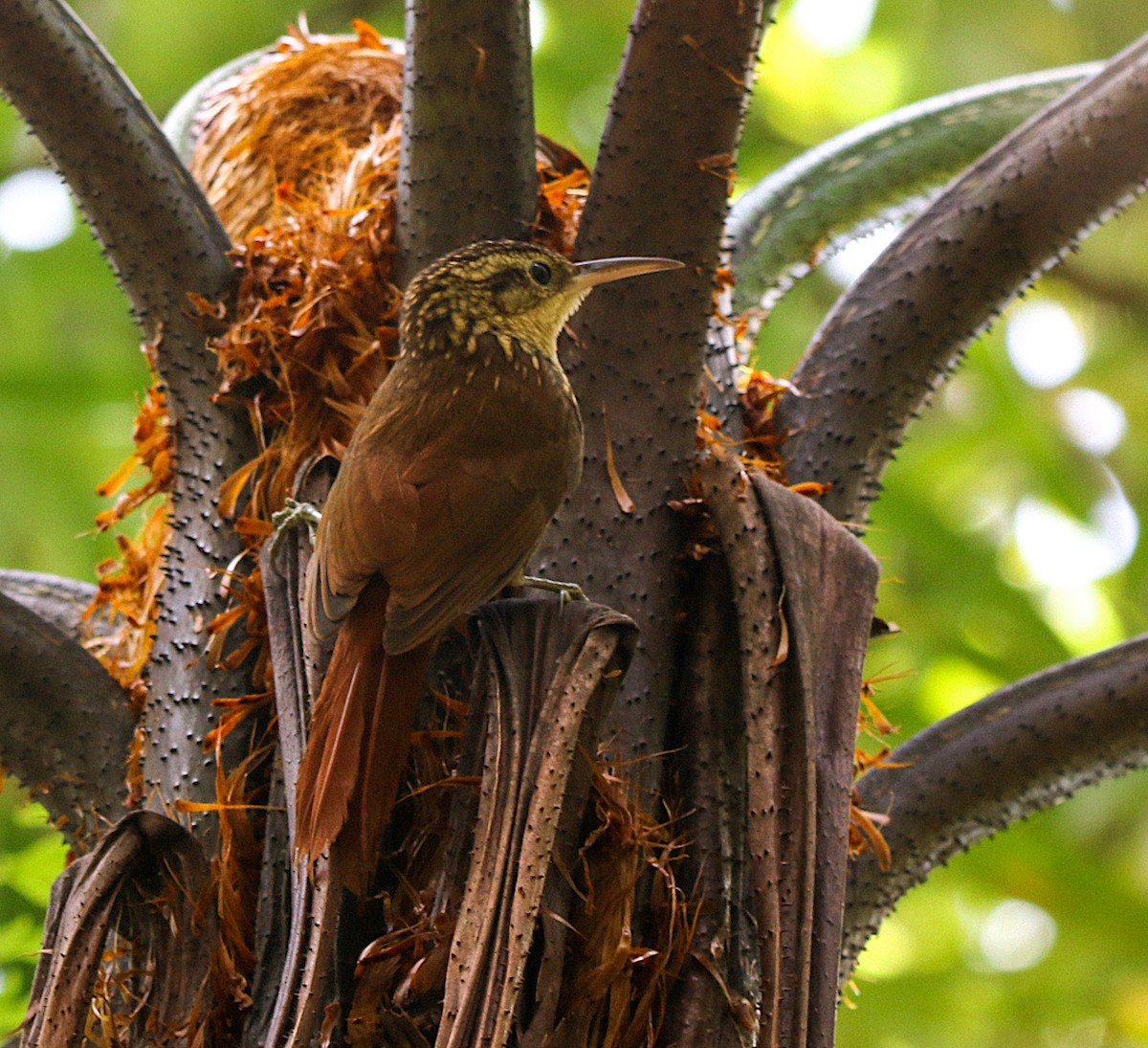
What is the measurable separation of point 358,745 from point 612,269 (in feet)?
2.79

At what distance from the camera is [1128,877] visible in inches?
209

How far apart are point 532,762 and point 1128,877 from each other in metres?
4.21

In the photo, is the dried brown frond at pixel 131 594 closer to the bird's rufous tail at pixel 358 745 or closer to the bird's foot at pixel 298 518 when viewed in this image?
the bird's foot at pixel 298 518

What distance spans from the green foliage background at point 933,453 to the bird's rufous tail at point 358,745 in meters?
1.93

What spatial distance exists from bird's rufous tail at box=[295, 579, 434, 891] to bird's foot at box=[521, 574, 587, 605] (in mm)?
209

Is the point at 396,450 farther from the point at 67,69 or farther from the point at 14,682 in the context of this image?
the point at 67,69

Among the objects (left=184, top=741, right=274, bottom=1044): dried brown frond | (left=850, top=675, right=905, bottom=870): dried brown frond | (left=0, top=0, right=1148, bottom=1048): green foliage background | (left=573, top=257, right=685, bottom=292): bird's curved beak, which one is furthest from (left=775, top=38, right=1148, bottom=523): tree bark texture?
(left=0, top=0, right=1148, bottom=1048): green foliage background

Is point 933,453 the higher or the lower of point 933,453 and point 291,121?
the higher

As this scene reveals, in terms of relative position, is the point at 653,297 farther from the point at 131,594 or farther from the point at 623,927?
the point at 131,594

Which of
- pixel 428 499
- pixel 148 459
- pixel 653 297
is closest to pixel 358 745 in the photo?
pixel 428 499

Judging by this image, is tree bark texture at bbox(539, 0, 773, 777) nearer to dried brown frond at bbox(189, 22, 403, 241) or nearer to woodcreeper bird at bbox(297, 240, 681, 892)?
woodcreeper bird at bbox(297, 240, 681, 892)

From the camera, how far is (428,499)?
2184 millimetres

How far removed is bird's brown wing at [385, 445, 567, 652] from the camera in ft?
6.56

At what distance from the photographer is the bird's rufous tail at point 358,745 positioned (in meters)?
1.85
